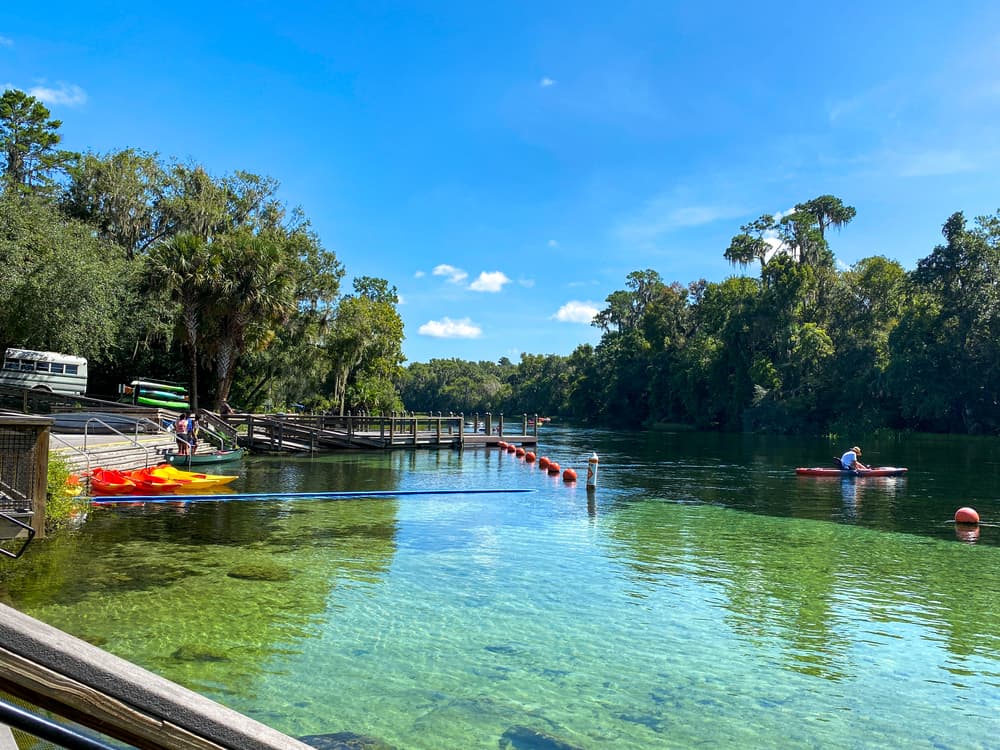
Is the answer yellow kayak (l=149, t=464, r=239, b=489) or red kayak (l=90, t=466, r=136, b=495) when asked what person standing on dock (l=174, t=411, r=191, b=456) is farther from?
red kayak (l=90, t=466, r=136, b=495)

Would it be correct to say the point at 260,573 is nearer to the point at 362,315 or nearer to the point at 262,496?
the point at 262,496

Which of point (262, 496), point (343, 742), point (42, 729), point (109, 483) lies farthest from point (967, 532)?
point (109, 483)

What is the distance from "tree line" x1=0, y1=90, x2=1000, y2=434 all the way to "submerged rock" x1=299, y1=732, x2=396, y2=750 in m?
28.7

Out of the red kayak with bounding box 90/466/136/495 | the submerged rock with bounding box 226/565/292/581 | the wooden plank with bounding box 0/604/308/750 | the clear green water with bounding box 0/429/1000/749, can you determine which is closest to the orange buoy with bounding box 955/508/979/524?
the clear green water with bounding box 0/429/1000/749

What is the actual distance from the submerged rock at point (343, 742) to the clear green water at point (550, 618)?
0.12 m

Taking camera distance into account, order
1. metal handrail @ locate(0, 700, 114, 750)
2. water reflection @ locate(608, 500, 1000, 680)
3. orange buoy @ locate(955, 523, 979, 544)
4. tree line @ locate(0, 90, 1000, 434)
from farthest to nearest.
A: 1. tree line @ locate(0, 90, 1000, 434)
2. orange buoy @ locate(955, 523, 979, 544)
3. water reflection @ locate(608, 500, 1000, 680)
4. metal handrail @ locate(0, 700, 114, 750)

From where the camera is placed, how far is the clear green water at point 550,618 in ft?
21.7

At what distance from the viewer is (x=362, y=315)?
155 ft

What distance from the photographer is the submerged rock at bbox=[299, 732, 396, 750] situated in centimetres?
580

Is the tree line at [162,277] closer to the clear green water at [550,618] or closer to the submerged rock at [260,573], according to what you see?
the clear green water at [550,618]

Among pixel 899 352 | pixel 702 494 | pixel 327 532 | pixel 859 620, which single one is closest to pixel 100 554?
pixel 327 532

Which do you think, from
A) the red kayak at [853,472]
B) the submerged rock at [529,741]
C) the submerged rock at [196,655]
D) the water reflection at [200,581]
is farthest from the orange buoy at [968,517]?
the submerged rock at [196,655]

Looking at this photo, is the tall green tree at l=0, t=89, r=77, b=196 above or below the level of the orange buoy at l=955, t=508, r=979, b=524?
above

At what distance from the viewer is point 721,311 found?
86500mm
